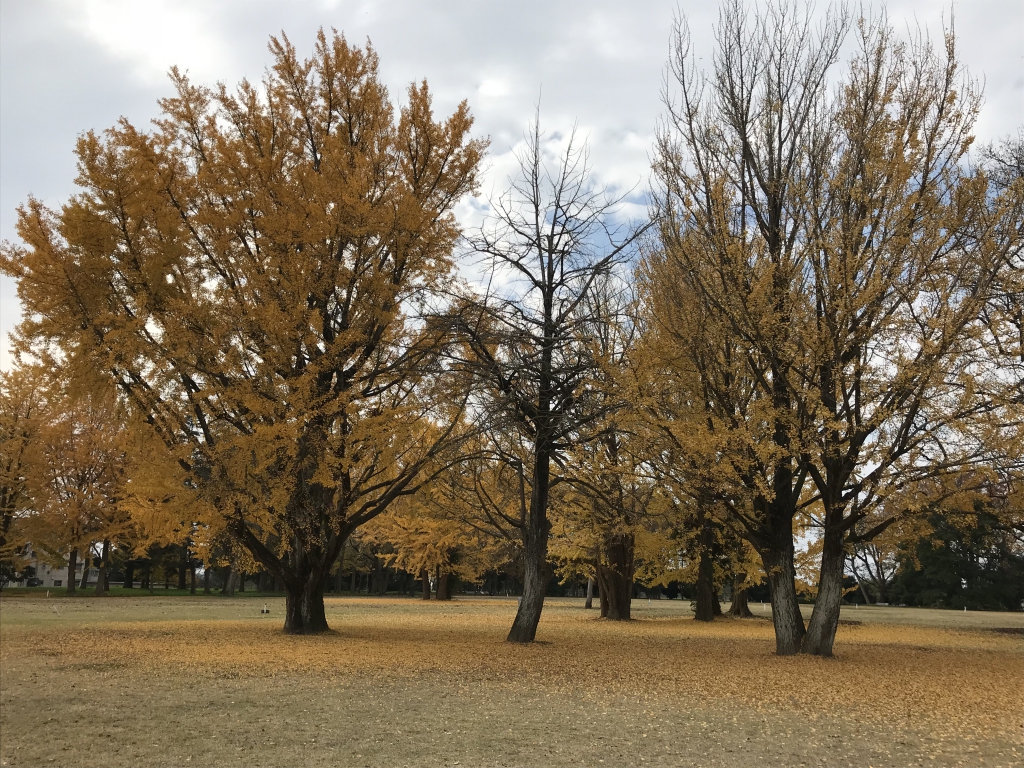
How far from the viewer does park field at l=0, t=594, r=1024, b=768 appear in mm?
5445

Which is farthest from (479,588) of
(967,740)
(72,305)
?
(967,740)

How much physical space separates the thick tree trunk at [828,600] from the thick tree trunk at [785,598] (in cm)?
31

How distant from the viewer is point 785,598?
13.1m

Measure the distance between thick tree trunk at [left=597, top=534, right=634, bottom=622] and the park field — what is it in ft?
36.6

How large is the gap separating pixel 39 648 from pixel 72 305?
19.5 ft

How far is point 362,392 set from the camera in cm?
1540

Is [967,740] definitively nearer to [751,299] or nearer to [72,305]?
[751,299]

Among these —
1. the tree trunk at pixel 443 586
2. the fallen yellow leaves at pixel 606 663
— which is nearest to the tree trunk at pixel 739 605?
the fallen yellow leaves at pixel 606 663

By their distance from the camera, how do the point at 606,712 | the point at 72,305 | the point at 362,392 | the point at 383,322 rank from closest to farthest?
1. the point at 606,712
2. the point at 72,305
3. the point at 383,322
4. the point at 362,392

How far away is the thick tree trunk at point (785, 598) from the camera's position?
13047 millimetres

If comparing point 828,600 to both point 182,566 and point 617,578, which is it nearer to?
point 617,578

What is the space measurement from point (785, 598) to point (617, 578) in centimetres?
1355

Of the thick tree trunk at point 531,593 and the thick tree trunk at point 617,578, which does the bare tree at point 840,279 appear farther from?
the thick tree trunk at point 617,578

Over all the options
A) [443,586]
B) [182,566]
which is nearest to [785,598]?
[443,586]
